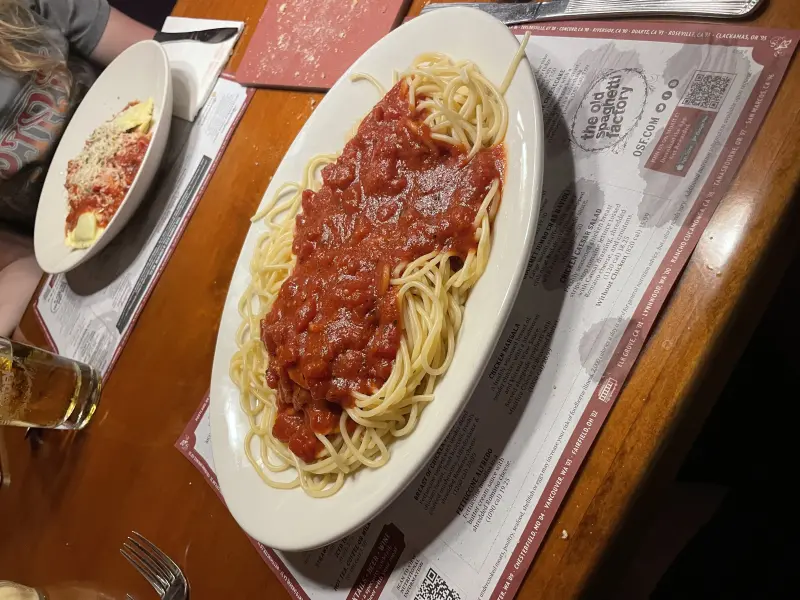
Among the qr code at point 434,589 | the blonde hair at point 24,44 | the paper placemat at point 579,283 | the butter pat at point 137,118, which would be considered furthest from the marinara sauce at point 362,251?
the blonde hair at point 24,44

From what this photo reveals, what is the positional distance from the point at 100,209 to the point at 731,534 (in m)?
1.76

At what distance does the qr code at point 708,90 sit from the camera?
2.86 feet

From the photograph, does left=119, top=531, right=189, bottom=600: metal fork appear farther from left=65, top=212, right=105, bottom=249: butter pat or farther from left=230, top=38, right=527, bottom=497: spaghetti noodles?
left=65, top=212, right=105, bottom=249: butter pat

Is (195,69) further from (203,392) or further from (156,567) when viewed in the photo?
(156,567)

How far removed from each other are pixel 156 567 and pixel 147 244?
89 cm

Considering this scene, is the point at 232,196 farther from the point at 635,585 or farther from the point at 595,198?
the point at 635,585

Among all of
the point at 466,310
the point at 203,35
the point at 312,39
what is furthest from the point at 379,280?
the point at 203,35

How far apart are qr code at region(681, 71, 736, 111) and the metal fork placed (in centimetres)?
136

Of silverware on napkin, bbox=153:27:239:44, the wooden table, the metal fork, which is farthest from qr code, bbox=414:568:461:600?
silverware on napkin, bbox=153:27:239:44

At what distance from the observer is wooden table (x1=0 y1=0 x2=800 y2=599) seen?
0.77 metres

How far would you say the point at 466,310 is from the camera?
Result: 943 mm

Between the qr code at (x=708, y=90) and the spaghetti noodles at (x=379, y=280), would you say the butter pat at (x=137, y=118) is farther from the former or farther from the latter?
the qr code at (x=708, y=90)

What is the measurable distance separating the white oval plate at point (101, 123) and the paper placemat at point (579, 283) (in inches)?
42.6

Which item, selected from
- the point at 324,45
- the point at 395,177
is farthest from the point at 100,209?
the point at 395,177
